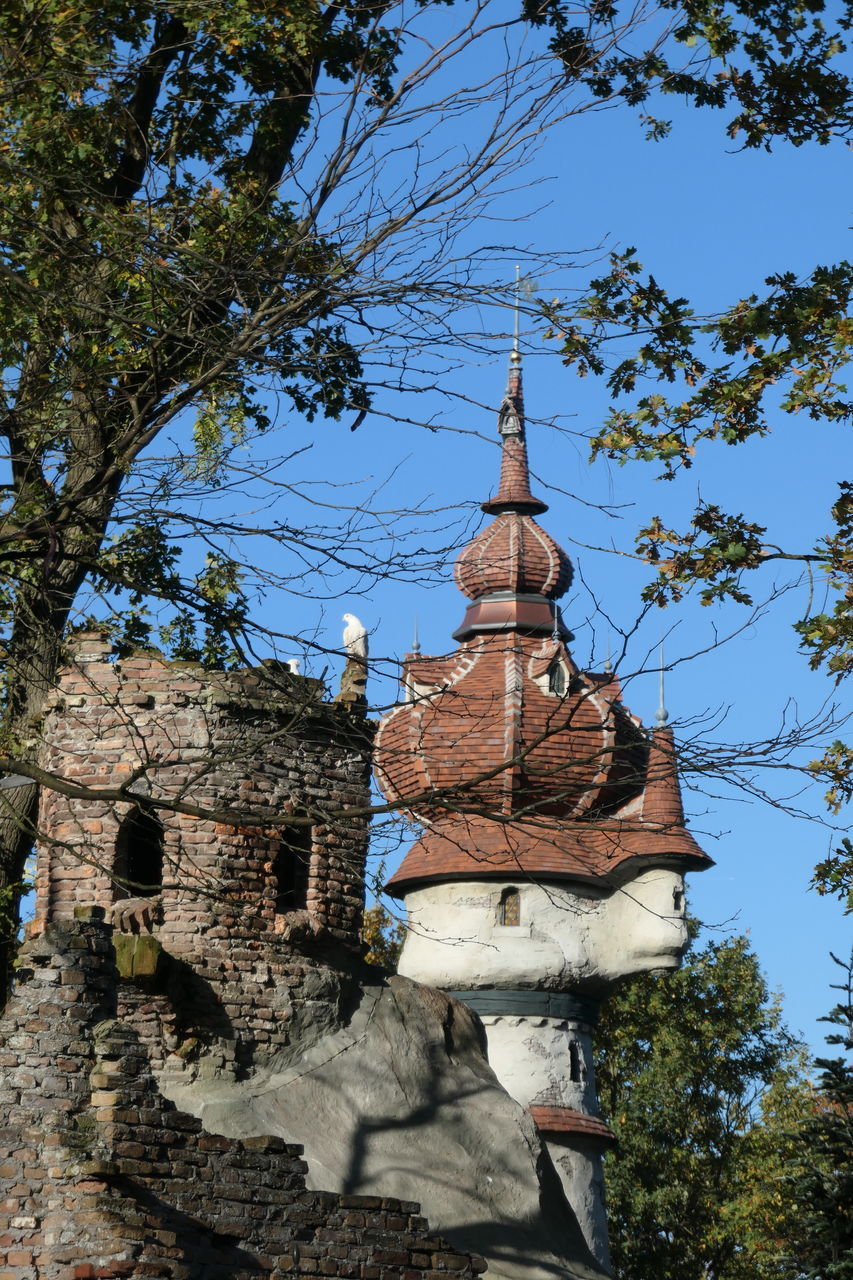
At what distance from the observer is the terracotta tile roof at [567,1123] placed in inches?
928

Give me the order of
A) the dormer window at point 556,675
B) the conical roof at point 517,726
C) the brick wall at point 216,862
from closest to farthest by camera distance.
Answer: the brick wall at point 216,862 → the conical roof at point 517,726 → the dormer window at point 556,675

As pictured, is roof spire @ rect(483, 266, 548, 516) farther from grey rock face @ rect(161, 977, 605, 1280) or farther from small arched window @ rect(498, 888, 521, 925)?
grey rock face @ rect(161, 977, 605, 1280)

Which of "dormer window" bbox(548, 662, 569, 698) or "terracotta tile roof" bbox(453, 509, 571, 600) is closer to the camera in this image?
"dormer window" bbox(548, 662, 569, 698)

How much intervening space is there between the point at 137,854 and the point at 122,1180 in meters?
5.04

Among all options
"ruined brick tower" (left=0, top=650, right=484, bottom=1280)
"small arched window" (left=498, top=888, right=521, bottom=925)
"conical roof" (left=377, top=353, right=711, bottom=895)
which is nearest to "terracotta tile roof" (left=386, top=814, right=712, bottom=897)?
"conical roof" (left=377, top=353, right=711, bottom=895)

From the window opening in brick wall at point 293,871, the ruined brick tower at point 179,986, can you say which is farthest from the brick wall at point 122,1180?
the window opening in brick wall at point 293,871

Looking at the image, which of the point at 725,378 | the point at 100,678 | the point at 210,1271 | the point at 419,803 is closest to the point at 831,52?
the point at 725,378

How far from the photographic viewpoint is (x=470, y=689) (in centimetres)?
2808

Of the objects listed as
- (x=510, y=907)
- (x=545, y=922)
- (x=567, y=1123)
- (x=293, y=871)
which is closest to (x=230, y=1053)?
(x=293, y=871)

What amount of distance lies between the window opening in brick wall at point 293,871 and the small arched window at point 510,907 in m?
10.9

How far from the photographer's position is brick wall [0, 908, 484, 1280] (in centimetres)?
1016

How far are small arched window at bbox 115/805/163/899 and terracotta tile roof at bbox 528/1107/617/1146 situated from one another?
9816 millimetres

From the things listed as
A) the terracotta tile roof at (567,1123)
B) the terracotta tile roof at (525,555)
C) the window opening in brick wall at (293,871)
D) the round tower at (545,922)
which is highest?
the terracotta tile roof at (525,555)

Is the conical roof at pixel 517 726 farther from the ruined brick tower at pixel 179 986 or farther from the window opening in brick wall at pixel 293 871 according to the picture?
the ruined brick tower at pixel 179 986
